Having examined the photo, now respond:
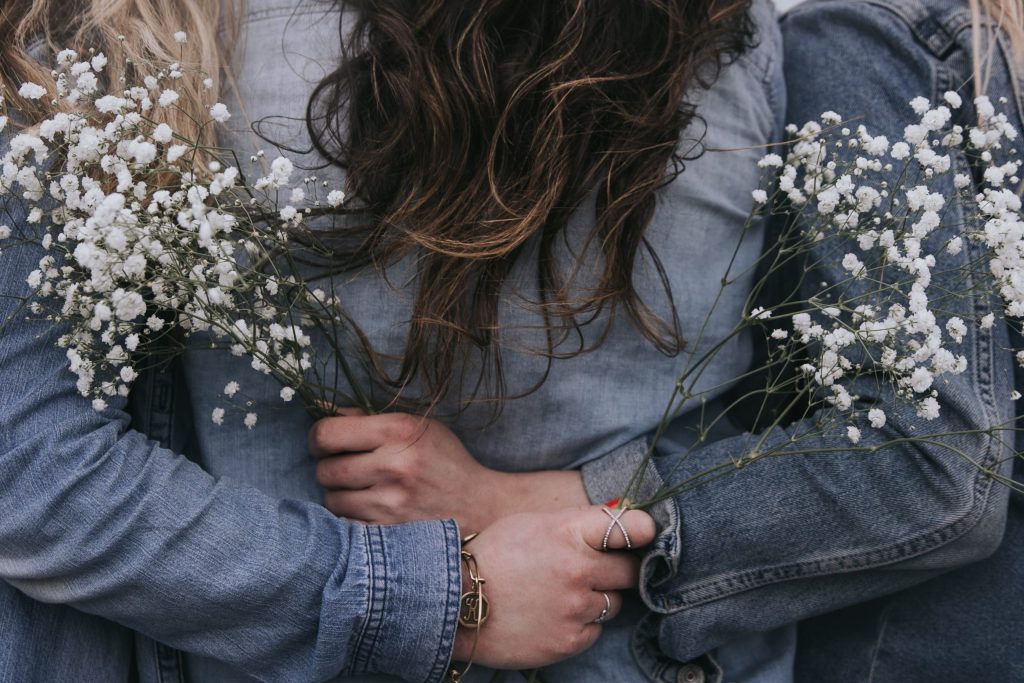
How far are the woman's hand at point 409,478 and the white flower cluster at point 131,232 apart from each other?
0.14 meters

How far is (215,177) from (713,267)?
2.45ft

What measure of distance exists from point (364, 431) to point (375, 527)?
0.44 feet

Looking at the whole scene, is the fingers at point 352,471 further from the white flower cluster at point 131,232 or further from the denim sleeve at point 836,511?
the denim sleeve at point 836,511

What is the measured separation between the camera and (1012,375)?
1.32 metres

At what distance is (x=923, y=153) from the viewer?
115 cm

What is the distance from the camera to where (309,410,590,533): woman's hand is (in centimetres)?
129

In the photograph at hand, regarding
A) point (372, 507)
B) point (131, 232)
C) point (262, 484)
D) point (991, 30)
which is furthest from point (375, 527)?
point (991, 30)

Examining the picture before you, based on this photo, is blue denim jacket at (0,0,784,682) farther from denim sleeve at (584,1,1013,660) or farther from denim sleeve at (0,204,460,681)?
denim sleeve at (584,1,1013,660)

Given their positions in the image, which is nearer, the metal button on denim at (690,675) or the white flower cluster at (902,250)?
the white flower cluster at (902,250)

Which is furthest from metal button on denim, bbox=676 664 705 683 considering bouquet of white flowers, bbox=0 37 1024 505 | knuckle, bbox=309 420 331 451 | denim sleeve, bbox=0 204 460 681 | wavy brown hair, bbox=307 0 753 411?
knuckle, bbox=309 420 331 451

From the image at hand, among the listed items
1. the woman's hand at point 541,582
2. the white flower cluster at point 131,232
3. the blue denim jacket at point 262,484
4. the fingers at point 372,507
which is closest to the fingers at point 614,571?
the woman's hand at point 541,582

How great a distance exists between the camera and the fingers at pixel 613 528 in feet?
4.19

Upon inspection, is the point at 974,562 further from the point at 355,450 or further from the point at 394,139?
the point at 394,139

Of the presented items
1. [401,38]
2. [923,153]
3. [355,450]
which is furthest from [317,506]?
[923,153]
